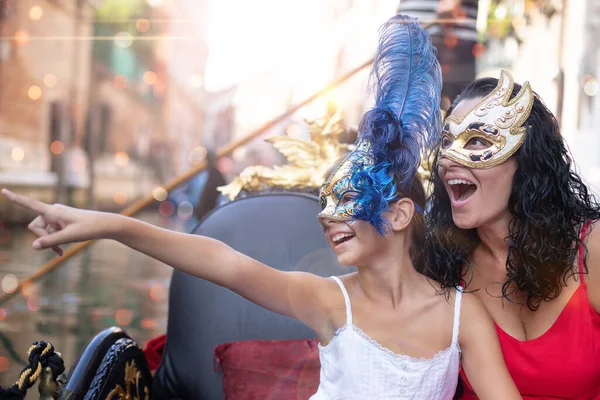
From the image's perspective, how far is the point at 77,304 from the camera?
373cm

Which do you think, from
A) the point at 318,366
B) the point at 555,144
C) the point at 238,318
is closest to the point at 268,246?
the point at 238,318

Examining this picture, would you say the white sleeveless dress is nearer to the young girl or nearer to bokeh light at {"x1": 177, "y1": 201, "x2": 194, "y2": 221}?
the young girl

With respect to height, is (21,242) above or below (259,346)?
below

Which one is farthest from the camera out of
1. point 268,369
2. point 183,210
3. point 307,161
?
point 183,210

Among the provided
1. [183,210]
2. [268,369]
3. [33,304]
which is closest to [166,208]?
[183,210]

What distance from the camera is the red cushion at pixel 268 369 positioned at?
56.9 inches

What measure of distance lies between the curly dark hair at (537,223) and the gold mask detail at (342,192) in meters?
0.21

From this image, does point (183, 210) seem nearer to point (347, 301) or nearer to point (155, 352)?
point (155, 352)

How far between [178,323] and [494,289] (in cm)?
76

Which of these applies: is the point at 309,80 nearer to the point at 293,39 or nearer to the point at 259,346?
the point at 293,39

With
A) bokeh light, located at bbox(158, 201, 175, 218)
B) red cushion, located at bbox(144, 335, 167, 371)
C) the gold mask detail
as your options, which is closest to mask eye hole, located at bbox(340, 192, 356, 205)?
the gold mask detail

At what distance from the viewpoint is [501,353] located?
1.08 metres

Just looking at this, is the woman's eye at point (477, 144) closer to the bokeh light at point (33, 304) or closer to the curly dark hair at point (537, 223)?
the curly dark hair at point (537, 223)

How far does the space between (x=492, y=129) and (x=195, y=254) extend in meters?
0.52
